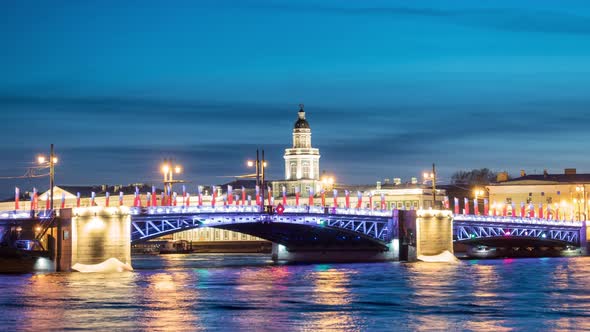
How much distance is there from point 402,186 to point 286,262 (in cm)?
6878

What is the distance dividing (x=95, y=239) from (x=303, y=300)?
3048 cm

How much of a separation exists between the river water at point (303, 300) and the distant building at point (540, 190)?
8725 centimetres

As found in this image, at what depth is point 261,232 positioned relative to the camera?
121 metres

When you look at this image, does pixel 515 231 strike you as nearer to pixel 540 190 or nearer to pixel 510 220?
pixel 510 220

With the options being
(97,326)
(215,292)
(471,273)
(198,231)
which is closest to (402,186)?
(198,231)

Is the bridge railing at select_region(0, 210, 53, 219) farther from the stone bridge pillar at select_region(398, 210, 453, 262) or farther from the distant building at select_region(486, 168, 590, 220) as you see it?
the distant building at select_region(486, 168, 590, 220)

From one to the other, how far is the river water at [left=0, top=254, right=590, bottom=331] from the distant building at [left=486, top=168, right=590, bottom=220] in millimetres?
87249

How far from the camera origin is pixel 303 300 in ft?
230

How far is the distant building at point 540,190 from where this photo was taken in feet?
617

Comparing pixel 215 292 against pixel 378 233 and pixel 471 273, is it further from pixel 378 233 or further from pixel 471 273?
pixel 378 233

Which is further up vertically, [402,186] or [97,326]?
[402,186]

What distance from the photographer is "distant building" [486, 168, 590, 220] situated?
188125 mm

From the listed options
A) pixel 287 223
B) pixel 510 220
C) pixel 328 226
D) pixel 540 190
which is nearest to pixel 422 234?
pixel 328 226

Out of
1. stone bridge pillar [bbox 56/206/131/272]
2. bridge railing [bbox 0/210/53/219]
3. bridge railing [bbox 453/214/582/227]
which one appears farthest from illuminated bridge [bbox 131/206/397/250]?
bridge railing [bbox 453/214/582/227]
